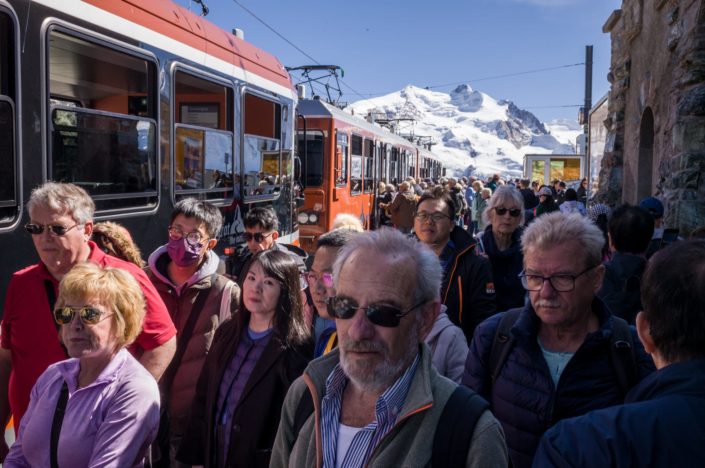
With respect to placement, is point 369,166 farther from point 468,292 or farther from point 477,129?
point 477,129

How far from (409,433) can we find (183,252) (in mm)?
2081

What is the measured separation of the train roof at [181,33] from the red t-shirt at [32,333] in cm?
176

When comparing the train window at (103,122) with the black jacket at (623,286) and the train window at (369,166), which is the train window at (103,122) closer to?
the black jacket at (623,286)

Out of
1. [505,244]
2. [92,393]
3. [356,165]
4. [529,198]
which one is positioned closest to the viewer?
[92,393]

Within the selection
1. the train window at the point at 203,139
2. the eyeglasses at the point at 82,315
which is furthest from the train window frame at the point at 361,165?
the eyeglasses at the point at 82,315

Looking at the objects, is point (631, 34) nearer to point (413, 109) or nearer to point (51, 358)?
point (51, 358)

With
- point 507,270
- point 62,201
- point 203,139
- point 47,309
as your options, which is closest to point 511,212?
point 507,270

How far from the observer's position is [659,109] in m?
6.82

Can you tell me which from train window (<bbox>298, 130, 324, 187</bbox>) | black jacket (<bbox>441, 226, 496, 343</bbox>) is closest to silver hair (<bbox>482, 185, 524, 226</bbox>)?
black jacket (<bbox>441, 226, 496, 343</bbox>)

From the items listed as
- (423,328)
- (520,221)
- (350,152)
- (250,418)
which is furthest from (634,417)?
(350,152)

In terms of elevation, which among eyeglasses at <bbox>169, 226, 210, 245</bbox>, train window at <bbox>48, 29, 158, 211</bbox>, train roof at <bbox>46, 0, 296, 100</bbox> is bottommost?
eyeglasses at <bbox>169, 226, 210, 245</bbox>

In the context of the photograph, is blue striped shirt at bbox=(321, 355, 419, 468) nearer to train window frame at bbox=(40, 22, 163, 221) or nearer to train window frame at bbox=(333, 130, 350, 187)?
train window frame at bbox=(40, 22, 163, 221)

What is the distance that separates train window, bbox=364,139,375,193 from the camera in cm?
1368

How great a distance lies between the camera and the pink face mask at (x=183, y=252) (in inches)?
127
